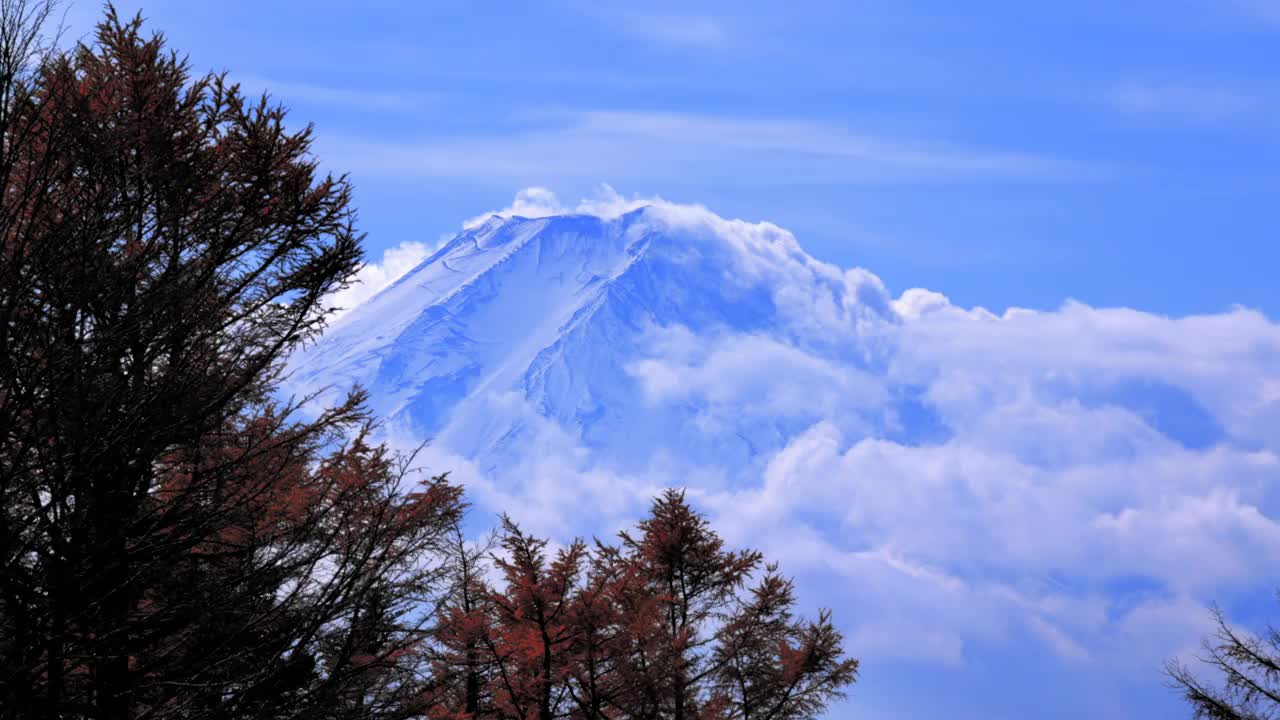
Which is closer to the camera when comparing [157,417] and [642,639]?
[157,417]

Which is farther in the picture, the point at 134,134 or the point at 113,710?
the point at 134,134

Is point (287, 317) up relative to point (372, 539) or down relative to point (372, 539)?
up

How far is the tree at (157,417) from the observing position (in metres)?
7.80

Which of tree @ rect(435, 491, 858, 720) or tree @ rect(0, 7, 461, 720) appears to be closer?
tree @ rect(0, 7, 461, 720)

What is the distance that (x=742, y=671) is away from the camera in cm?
2066

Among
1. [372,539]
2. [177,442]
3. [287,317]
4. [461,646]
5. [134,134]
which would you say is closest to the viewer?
[372,539]

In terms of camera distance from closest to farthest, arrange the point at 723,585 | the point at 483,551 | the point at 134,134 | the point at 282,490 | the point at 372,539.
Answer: the point at 372,539
the point at 134,134
the point at 282,490
the point at 483,551
the point at 723,585

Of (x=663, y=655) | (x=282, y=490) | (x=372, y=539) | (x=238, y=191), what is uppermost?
(x=238, y=191)

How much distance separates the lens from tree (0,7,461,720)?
780cm

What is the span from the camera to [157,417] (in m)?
8.73

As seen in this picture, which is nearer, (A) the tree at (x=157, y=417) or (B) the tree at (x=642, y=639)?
(A) the tree at (x=157, y=417)

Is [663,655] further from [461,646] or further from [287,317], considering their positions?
[287,317]

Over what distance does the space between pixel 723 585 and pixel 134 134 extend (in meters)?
15.0

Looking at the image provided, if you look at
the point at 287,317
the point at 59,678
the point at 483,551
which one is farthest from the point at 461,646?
the point at 59,678
